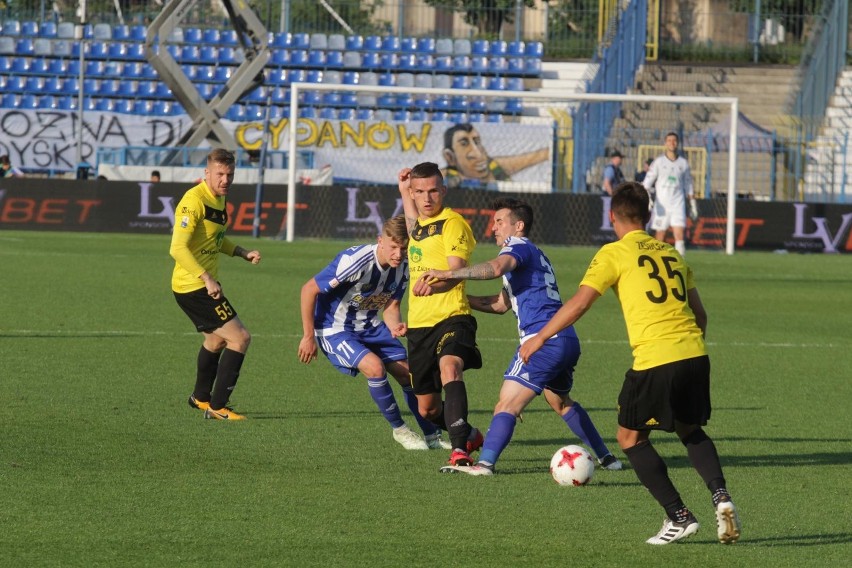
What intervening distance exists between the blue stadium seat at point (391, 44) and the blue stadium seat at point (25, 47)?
9647 mm

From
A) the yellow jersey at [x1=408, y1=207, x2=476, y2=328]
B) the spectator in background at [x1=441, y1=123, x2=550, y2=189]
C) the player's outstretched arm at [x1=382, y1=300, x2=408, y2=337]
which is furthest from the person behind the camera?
the spectator in background at [x1=441, y1=123, x2=550, y2=189]

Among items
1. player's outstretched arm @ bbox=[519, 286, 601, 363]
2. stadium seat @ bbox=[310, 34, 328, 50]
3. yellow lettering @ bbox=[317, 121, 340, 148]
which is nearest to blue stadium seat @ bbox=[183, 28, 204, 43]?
stadium seat @ bbox=[310, 34, 328, 50]

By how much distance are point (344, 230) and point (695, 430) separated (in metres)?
21.0

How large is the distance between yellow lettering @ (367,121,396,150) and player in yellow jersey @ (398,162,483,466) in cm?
2462

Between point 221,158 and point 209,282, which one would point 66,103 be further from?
point 209,282

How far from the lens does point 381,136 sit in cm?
3253

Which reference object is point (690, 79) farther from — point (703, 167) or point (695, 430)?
point (695, 430)

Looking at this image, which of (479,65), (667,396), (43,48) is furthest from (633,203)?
(43,48)

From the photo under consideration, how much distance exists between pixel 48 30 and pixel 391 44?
31.6 feet

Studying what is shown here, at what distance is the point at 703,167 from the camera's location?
29672 millimetres

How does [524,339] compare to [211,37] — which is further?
[211,37]

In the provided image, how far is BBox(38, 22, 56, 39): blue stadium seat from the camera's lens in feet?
126

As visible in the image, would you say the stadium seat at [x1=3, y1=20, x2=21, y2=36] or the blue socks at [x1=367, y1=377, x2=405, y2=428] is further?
the stadium seat at [x1=3, y1=20, x2=21, y2=36]

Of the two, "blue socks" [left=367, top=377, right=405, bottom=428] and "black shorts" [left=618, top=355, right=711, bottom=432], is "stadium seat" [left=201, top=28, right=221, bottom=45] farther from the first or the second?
"black shorts" [left=618, top=355, right=711, bottom=432]
